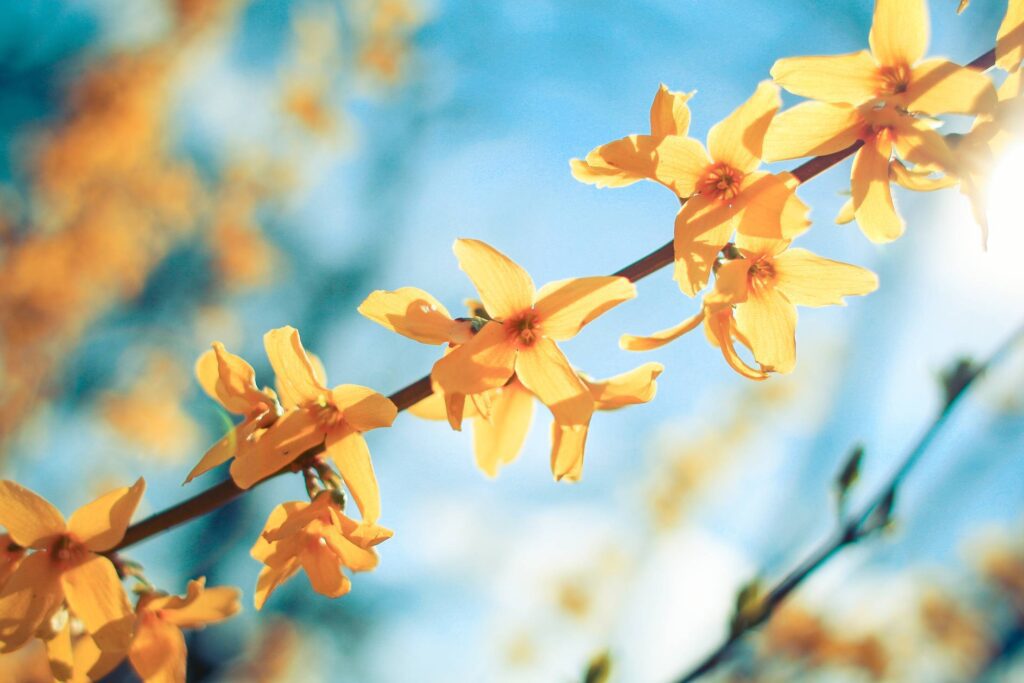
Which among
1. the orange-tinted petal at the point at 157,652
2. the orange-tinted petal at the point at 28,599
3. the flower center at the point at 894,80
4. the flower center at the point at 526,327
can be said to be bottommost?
the orange-tinted petal at the point at 157,652

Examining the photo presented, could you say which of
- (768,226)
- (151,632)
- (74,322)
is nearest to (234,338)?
(74,322)

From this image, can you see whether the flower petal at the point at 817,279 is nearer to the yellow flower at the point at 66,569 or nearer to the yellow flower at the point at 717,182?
the yellow flower at the point at 717,182

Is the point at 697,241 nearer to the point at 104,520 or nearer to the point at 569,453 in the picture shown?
the point at 569,453

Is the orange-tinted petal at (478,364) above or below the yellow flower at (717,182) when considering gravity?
below

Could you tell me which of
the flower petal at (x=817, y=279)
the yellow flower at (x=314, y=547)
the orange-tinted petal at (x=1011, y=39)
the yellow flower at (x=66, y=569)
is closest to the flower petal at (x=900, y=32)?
the orange-tinted petal at (x=1011, y=39)

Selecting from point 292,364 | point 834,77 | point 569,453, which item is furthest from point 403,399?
point 834,77

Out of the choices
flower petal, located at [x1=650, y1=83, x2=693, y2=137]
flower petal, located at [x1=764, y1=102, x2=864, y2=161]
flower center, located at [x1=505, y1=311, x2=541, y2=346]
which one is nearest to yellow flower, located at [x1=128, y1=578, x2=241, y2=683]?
flower center, located at [x1=505, y1=311, x2=541, y2=346]
